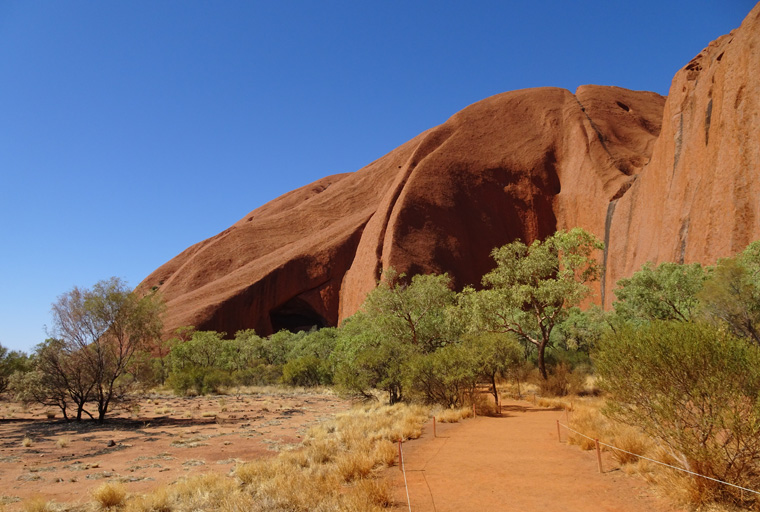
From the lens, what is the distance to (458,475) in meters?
7.25

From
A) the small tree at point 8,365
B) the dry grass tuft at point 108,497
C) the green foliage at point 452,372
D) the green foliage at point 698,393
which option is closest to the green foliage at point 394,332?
the green foliage at point 452,372

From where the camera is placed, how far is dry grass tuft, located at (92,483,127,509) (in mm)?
6336

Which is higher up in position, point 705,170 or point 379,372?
point 705,170

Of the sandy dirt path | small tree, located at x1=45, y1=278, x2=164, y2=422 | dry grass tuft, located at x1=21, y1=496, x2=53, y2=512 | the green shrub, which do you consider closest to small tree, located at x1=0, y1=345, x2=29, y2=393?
small tree, located at x1=45, y1=278, x2=164, y2=422

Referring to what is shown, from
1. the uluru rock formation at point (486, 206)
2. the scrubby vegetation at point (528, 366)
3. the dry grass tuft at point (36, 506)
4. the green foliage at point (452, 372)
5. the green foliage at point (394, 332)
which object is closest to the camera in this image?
the scrubby vegetation at point (528, 366)

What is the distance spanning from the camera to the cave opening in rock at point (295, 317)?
2117 inches

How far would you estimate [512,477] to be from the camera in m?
7.00

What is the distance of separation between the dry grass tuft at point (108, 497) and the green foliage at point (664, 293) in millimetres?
20833

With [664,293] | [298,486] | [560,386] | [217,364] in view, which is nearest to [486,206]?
[664,293]

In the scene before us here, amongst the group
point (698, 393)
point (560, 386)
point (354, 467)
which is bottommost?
point (560, 386)

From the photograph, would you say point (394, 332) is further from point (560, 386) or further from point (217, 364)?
point (217, 364)

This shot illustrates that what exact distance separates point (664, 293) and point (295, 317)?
4448cm

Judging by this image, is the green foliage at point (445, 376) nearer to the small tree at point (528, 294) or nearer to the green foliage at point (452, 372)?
the green foliage at point (452, 372)

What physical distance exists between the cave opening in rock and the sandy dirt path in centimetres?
4398
